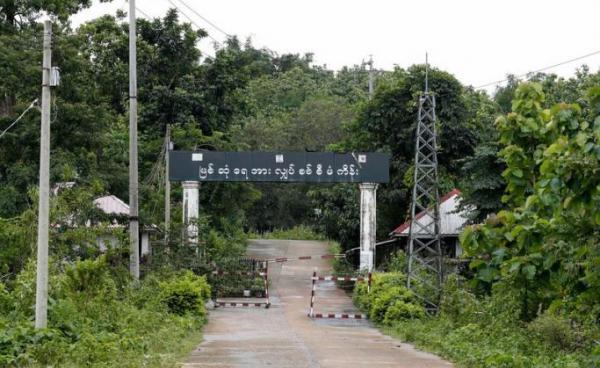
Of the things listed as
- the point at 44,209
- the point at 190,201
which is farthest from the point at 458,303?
the point at 190,201

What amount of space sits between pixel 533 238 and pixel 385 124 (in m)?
30.1

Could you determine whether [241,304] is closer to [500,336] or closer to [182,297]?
[182,297]

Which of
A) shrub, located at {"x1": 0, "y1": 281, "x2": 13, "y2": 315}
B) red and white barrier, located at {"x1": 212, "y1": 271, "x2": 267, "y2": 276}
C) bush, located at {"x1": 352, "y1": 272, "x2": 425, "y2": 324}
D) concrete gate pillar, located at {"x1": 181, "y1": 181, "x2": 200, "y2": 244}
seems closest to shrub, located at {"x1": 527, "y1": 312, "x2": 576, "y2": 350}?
bush, located at {"x1": 352, "y1": 272, "x2": 425, "y2": 324}

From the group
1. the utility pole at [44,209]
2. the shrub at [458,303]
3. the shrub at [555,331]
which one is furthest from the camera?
the shrub at [458,303]

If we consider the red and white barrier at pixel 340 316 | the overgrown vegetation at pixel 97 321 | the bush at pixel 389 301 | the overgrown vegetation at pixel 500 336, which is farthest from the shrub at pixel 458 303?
the overgrown vegetation at pixel 97 321

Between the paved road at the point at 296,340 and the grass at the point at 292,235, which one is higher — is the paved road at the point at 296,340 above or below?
below

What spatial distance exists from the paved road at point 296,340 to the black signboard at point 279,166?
4368 mm

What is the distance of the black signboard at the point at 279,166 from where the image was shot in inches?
1266

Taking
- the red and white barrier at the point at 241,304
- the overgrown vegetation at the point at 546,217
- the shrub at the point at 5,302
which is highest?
the overgrown vegetation at the point at 546,217

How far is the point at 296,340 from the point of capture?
20844 millimetres

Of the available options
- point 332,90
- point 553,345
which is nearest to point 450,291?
point 553,345

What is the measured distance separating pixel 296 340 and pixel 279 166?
12018 mm

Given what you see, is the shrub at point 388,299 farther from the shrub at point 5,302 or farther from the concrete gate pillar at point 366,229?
the shrub at point 5,302

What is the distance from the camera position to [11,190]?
3036 cm
